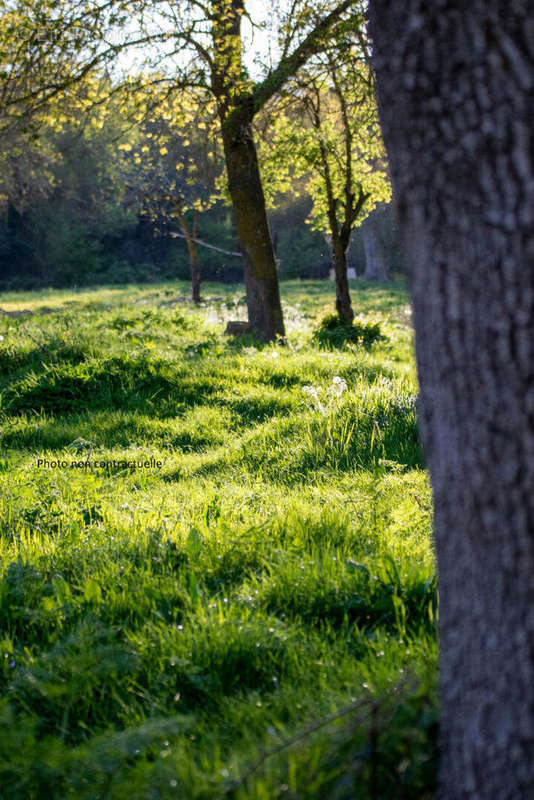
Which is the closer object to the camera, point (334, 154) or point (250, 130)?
point (250, 130)

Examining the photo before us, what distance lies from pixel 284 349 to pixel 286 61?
4.44 meters

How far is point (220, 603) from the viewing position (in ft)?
9.80

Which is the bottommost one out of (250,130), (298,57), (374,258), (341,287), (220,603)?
(220,603)

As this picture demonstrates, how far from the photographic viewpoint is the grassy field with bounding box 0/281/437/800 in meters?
1.89

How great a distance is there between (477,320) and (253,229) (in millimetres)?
10182

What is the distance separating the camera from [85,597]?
3123mm

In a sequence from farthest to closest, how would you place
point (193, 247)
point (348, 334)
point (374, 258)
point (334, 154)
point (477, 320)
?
point (374, 258), point (193, 247), point (334, 154), point (348, 334), point (477, 320)

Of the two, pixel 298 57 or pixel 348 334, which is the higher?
pixel 298 57

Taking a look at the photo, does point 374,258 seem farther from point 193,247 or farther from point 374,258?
point 193,247

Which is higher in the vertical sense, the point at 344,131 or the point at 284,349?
the point at 344,131

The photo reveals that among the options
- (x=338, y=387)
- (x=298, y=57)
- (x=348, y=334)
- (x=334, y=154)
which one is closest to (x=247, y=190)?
(x=298, y=57)

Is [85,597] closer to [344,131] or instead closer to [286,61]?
[286,61]

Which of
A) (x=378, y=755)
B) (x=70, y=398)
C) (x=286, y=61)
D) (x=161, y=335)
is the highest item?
(x=286, y=61)

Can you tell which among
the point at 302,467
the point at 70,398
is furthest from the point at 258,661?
the point at 70,398
